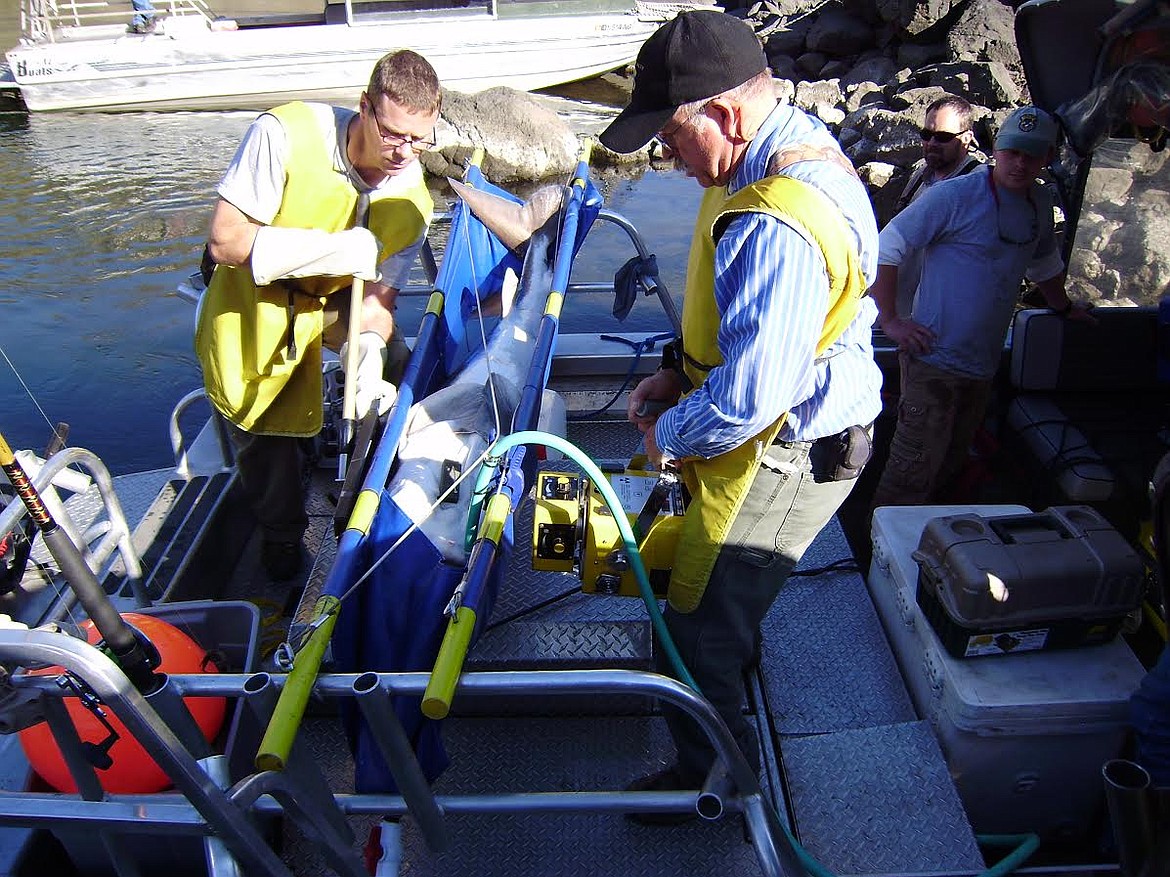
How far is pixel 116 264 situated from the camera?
9750mm

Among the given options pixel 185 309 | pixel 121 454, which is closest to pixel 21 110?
pixel 185 309

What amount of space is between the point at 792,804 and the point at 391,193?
2602mm

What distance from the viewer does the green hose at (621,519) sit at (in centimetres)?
210

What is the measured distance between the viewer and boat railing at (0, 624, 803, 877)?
1.48 metres

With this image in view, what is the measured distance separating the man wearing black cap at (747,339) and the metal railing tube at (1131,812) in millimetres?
863

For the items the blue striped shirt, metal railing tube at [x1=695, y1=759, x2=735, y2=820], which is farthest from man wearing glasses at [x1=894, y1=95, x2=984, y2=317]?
metal railing tube at [x1=695, y1=759, x2=735, y2=820]

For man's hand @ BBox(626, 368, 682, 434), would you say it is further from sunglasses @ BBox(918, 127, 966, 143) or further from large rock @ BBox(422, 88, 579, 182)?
large rock @ BBox(422, 88, 579, 182)

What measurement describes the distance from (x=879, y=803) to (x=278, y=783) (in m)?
1.76

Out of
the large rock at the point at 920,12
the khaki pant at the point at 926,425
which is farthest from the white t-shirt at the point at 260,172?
the large rock at the point at 920,12

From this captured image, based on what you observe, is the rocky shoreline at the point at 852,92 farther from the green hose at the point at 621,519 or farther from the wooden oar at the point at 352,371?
the green hose at the point at 621,519

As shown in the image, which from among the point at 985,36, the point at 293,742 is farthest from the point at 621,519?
the point at 985,36

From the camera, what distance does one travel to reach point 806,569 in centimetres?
342

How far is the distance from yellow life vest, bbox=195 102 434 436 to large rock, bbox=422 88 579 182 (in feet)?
34.4

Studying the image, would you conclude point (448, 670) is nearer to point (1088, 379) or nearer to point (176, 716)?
point (176, 716)
